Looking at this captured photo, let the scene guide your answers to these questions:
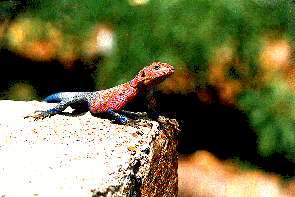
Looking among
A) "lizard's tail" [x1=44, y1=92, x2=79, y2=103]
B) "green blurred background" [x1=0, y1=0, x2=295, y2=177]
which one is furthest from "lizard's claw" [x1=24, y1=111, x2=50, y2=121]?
"green blurred background" [x1=0, y1=0, x2=295, y2=177]

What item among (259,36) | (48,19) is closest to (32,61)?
(48,19)

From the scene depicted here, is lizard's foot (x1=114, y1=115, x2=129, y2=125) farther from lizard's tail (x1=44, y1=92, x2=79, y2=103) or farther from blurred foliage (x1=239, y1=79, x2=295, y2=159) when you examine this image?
blurred foliage (x1=239, y1=79, x2=295, y2=159)

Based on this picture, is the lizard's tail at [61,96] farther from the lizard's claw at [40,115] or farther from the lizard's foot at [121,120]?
the lizard's foot at [121,120]

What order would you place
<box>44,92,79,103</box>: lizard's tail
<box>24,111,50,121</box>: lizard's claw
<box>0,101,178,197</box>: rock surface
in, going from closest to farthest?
<box>0,101,178,197</box>: rock surface
<box>24,111,50,121</box>: lizard's claw
<box>44,92,79,103</box>: lizard's tail

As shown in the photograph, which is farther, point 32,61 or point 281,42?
point 32,61

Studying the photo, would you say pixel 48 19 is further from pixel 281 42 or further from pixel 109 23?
pixel 281 42

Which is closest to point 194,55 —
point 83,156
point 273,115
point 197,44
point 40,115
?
point 197,44
